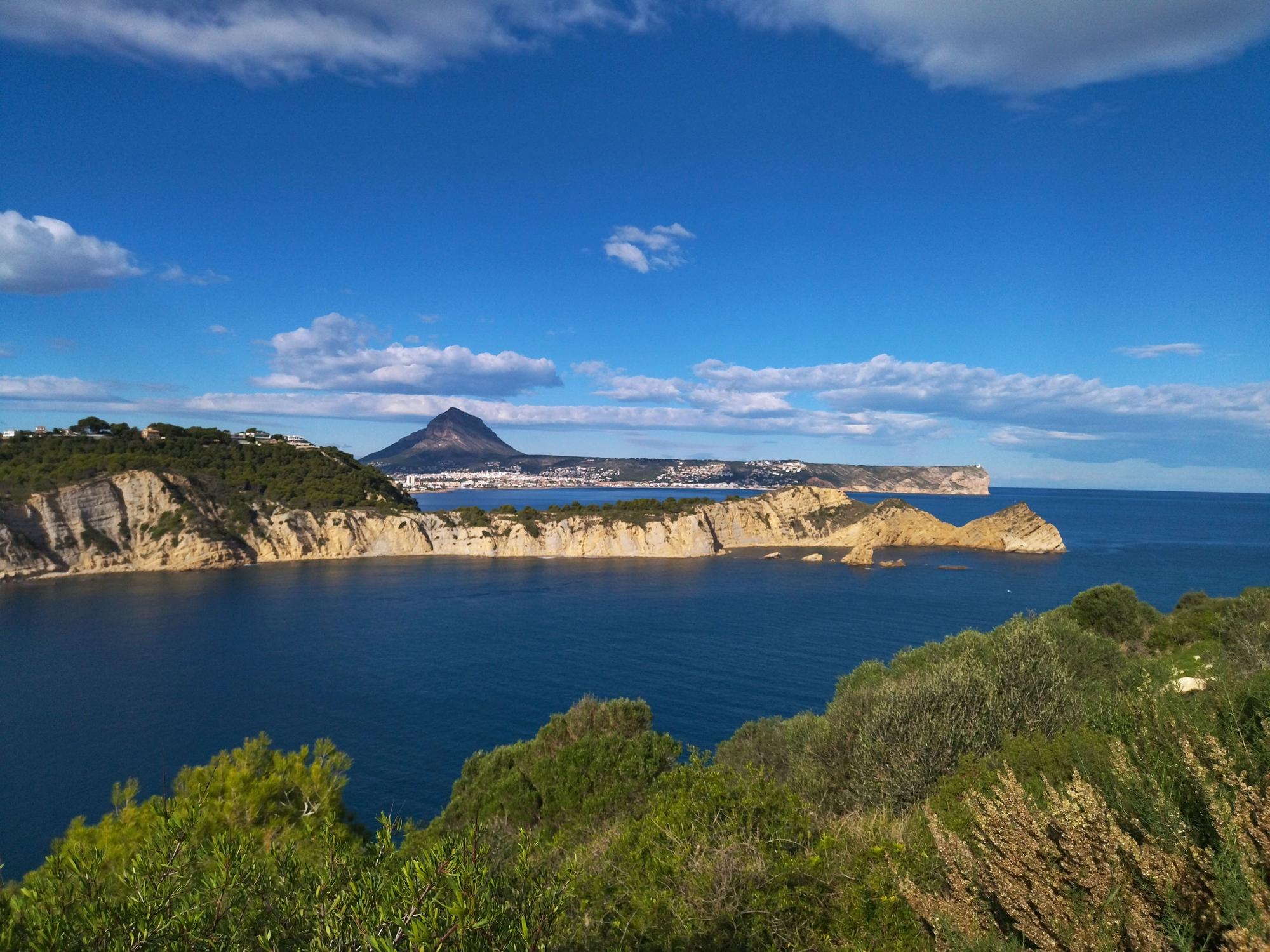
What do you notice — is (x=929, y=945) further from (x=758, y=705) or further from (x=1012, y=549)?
(x=1012, y=549)

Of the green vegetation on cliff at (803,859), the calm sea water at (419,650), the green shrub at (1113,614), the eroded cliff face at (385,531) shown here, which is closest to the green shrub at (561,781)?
the green vegetation on cliff at (803,859)

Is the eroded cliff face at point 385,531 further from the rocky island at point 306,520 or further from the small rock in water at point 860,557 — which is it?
the small rock in water at point 860,557

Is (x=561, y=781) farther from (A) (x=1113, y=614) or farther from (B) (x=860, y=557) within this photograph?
(B) (x=860, y=557)

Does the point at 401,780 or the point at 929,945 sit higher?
the point at 929,945

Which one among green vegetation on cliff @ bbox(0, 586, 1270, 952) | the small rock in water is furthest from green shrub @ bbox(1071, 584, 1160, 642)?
the small rock in water

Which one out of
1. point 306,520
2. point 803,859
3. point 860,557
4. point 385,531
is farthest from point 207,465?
point 803,859

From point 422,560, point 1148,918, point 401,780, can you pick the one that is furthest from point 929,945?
point 422,560
